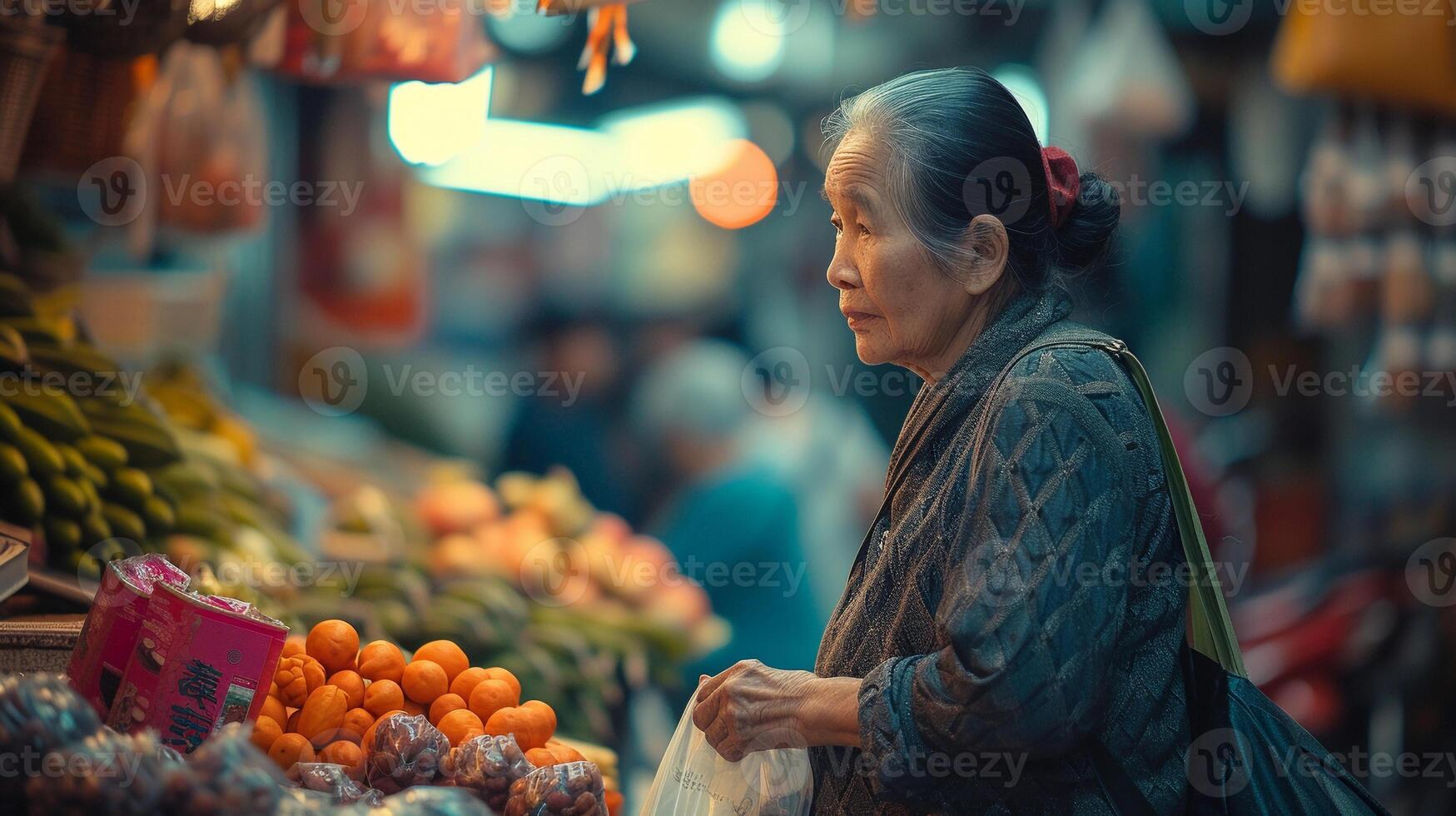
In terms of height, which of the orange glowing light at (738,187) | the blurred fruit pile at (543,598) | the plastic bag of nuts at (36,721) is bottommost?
the blurred fruit pile at (543,598)

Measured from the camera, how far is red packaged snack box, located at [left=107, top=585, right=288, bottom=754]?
4.91 ft

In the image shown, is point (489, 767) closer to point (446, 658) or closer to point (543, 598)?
point (446, 658)

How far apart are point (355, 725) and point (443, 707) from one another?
13 cm

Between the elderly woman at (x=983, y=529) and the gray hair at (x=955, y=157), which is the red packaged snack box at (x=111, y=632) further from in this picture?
the gray hair at (x=955, y=157)

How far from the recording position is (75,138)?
280 cm

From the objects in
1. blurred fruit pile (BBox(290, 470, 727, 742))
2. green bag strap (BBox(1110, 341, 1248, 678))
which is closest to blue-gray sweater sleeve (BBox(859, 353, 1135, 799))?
green bag strap (BBox(1110, 341, 1248, 678))

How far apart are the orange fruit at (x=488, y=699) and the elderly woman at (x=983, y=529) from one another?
0.31 m

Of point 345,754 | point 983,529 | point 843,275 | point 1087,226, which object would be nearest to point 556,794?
point 345,754

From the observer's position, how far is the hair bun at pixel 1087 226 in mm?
1720

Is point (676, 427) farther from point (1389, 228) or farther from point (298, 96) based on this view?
point (1389, 228)

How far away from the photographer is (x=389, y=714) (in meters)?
1.73

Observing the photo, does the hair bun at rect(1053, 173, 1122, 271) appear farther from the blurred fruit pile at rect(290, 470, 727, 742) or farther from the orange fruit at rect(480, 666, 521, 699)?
the blurred fruit pile at rect(290, 470, 727, 742)

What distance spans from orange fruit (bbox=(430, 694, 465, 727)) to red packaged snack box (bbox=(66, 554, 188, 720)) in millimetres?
406

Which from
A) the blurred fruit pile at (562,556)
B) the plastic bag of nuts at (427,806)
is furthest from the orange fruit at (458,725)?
the blurred fruit pile at (562,556)
